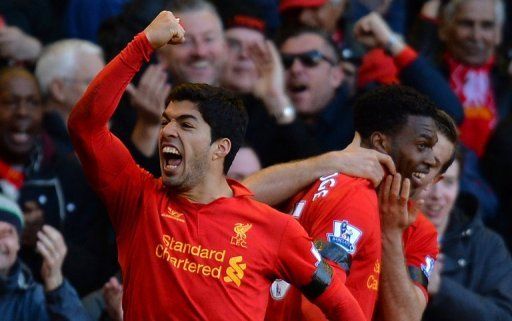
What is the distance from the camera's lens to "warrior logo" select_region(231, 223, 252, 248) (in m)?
5.77

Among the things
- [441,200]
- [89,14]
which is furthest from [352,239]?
[89,14]

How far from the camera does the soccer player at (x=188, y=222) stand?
18.7 feet

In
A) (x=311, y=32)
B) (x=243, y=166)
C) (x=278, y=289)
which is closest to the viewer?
(x=278, y=289)

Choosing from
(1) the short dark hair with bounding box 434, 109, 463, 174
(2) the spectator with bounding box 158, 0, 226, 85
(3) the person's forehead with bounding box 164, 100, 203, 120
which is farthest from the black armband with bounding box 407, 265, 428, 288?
(2) the spectator with bounding box 158, 0, 226, 85

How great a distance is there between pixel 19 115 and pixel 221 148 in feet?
8.87

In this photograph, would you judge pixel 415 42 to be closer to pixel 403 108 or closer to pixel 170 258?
pixel 403 108

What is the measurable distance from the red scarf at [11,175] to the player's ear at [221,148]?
2.52 m

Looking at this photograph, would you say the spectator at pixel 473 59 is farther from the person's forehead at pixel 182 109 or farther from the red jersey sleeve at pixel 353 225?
the person's forehead at pixel 182 109

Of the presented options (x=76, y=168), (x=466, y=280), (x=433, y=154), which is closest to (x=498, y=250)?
(x=466, y=280)

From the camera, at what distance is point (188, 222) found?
5805 mm

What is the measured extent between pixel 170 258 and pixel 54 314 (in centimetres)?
166

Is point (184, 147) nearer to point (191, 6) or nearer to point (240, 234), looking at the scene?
point (240, 234)

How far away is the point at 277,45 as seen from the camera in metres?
9.12

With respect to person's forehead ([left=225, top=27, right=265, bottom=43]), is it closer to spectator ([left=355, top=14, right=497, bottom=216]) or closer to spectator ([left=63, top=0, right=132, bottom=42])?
spectator ([left=355, top=14, right=497, bottom=216])
